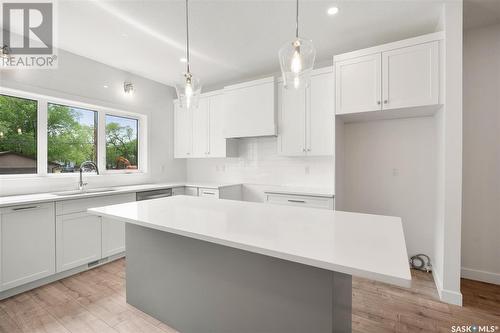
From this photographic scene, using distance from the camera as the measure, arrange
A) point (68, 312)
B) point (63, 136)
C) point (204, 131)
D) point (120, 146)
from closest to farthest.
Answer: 1. point (68, 312)
2. point (63, 136)
3. point (120, 146)
4. point (204, 131)

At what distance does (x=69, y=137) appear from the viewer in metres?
3.31

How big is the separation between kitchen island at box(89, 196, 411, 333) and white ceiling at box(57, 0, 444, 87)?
1783 mm

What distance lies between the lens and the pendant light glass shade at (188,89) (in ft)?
6.43

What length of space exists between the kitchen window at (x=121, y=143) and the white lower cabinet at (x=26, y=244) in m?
1.32

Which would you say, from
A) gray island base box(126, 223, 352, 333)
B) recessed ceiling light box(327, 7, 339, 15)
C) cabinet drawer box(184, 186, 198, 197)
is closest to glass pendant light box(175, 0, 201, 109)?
gray island base box(126, 223, 352, 333)

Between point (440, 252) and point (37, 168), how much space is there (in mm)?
4571

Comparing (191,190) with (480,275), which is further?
(191,190)

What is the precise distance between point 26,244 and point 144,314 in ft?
4.76

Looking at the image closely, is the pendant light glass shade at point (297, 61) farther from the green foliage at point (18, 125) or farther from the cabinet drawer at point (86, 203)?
the green foliage at point (18, 125)

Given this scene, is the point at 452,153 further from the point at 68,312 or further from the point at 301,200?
the point at 68,312

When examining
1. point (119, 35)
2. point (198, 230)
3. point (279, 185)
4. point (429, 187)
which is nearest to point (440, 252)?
point (429, 187)

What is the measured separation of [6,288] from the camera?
7.44 feet

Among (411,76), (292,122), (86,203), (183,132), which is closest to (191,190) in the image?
(183,132)

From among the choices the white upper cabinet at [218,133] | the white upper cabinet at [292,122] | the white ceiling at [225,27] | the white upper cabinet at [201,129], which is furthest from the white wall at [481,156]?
the white upper cabinet at [201,129]
